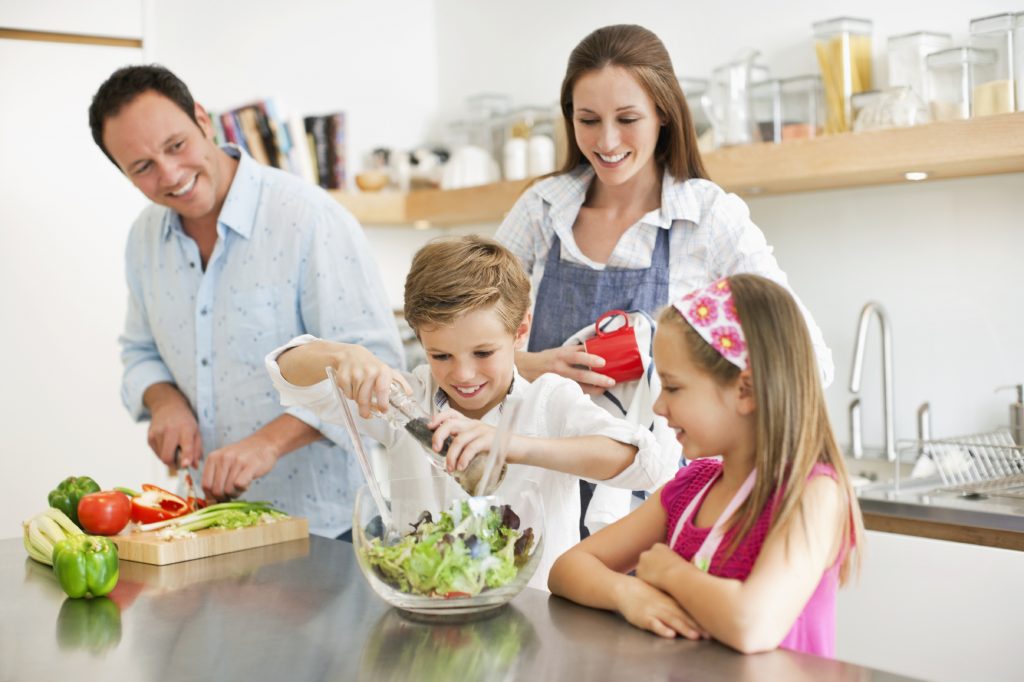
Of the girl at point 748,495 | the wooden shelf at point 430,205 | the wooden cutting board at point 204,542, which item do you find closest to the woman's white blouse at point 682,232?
the girl at point 748,495

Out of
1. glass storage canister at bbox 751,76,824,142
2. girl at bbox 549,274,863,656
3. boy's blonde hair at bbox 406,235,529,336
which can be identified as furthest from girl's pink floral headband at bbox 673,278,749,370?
glass storage canister at bbox 751,76,824,142

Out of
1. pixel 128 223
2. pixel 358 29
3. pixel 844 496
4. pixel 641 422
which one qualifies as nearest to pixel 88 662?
pixel 844 496

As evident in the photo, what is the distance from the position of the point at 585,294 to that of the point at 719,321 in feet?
2.61

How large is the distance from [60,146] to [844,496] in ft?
10.6

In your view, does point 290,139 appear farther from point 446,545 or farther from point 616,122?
point 446,545

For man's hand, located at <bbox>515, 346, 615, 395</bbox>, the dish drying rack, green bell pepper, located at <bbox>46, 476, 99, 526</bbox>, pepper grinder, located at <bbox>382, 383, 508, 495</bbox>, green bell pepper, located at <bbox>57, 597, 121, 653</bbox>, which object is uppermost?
man's hand, located at <bbox>515, 346, 615, 395</bbox>

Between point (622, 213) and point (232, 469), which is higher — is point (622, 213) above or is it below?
above

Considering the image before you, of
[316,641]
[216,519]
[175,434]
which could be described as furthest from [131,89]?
[316,641]

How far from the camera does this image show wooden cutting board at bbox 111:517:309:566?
6.19ft

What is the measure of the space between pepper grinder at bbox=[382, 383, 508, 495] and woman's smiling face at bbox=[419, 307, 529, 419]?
0.40 feet

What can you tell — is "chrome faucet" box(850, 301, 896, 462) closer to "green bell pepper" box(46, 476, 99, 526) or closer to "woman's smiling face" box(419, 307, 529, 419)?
"woman's smiling face" box(419, 307, 529, 419)

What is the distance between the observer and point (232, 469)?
2158 millimetres

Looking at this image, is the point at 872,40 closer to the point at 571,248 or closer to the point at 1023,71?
the point at 1023,71

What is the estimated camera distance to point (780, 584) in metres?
1.31
